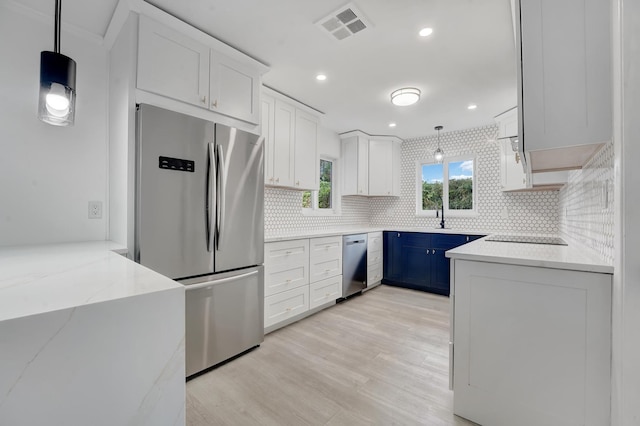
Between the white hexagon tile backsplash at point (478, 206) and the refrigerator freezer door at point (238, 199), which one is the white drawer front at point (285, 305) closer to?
the refrigerator freezer door at point (238, 199)

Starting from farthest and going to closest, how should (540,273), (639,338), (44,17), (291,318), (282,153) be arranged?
(282,153), (291,318), (44,17), (540,273), (639,338)

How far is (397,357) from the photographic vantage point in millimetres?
2254

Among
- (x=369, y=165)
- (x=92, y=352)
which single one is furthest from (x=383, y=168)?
(x=92, y=352)

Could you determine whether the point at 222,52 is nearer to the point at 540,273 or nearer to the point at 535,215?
the point at 540,273

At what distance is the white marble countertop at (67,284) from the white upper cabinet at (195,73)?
1.33 metres

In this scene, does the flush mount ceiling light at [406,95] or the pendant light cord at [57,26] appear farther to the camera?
the flush mount ceiling light at [406,95]

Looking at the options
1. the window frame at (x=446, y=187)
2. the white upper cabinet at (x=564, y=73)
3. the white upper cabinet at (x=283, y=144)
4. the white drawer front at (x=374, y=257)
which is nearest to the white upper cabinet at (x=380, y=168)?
the window frame at (x=446, y=187)

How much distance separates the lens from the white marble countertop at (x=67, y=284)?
1.86ft

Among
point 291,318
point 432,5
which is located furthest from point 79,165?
point 432,5

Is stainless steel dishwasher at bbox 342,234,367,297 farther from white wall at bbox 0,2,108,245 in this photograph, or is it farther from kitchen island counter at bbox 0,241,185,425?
kitchen island counter at bbox 0,241,185,425

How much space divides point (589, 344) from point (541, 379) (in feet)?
0.92

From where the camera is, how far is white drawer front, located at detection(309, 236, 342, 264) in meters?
3.19

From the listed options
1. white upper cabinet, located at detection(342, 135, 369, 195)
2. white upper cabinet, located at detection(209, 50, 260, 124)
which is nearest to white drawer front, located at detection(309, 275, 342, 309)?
white upper cabinet, located at detection(342, 135, 369, 195)

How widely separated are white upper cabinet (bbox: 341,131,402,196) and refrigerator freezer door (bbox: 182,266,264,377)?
2618mm
